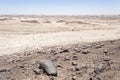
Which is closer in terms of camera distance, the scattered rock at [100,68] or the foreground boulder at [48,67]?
the scattered rock at [100,68]

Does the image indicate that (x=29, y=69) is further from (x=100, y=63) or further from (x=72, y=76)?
(x=100, y=63)

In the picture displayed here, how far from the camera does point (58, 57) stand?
37.2 ft

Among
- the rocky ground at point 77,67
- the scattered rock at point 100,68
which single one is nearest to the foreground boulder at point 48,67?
the rocky ground at point 77,67

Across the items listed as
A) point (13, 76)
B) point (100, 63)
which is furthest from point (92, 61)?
point (13, 76)

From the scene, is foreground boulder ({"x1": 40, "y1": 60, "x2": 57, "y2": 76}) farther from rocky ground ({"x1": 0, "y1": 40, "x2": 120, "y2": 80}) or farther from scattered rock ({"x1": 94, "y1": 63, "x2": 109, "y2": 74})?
scattered rock ({"x1": 94, "y1": 63, "x2": 109, "y2": 74})

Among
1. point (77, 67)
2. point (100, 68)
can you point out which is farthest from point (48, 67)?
point (100, 68)

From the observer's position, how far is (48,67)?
983 cm

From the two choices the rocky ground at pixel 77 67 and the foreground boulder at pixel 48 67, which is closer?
the rocky ground at pixel 77 67

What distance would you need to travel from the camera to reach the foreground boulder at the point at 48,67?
31.8 ft

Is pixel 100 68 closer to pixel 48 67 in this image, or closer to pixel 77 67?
pixel 77 67

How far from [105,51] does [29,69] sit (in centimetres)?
290

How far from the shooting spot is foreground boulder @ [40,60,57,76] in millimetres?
9680

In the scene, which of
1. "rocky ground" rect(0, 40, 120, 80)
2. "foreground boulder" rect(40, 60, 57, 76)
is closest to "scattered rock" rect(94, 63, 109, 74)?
"rocky ground" rect(0, 40, 120, 80)

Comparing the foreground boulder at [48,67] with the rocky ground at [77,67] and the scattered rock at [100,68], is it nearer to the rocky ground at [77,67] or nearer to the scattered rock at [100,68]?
the rocky ground at [77,67]
